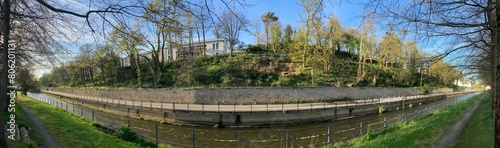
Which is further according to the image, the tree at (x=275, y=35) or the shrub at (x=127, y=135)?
the tree at (x=275, y=35)

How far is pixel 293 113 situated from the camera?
19.6 metres

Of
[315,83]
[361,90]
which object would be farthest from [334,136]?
[361,90]

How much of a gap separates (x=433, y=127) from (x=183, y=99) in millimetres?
22513

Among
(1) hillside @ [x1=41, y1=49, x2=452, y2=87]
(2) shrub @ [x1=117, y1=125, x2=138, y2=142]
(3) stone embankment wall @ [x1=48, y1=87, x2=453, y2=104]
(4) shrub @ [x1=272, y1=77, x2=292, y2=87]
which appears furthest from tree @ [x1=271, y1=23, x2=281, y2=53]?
(2) shrub @ [x1=117, y1=125, x2=138, y2=142]

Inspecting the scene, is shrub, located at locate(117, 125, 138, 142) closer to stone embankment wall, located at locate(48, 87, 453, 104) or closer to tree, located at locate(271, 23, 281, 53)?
stone embankment wall, located at locate(48, 87, 453, 104)

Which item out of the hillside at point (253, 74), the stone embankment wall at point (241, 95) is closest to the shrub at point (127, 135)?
the stone embankment wall at point (241, 95)

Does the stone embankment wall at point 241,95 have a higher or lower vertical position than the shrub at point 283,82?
lower

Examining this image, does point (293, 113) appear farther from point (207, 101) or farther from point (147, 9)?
point (147, 9)

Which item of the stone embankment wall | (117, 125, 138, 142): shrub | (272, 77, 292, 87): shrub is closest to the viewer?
(117, 125, 138, 142): shrub

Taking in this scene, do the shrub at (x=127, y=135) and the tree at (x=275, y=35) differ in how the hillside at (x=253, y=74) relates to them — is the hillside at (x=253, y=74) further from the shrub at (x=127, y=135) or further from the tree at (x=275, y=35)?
the shrub at (x=127, y=135)

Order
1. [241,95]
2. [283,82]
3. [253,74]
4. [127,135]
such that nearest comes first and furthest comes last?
[127,135] < [241,95] < [283,82] < [253,74]

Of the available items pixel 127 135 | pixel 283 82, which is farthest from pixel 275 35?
pixel 127 135

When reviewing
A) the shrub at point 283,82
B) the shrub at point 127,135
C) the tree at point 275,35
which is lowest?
the shrub at point 127,135

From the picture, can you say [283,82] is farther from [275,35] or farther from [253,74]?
[275,35]
